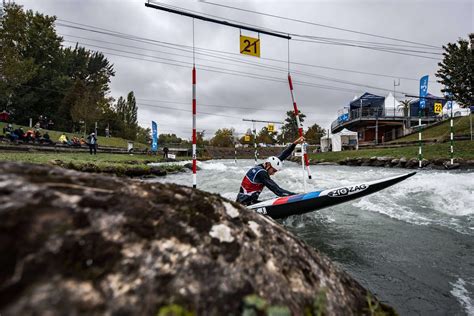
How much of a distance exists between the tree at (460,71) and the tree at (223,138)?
243 feet

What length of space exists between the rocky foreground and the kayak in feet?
11.6

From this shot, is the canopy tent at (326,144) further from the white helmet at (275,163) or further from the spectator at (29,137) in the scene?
the white helmet at (275,163)

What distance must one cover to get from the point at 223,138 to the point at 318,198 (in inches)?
3595

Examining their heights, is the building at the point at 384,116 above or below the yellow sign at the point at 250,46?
above

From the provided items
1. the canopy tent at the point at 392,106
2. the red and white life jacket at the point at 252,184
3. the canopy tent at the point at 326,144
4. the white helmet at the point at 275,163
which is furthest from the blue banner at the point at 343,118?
the red and white life jacket at the point at 252,184

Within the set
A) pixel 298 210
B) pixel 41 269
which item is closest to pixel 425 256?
pixel 298 210

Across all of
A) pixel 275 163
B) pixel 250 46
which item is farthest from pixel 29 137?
pixel 275 163

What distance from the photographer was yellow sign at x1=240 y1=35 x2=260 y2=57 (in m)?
9.25

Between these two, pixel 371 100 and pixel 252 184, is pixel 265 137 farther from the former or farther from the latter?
pixel 252 184

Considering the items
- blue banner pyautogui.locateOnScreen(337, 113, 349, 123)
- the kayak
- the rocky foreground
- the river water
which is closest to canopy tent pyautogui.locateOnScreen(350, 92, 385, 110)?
blue banner pyautogui.locateOnScreen(337, 113, 349, 123)

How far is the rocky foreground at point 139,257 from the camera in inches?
38.2

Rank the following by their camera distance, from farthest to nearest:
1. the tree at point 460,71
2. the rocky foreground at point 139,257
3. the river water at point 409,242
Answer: the tree at point 460,71, the river water at point 409,242, the rocky foreground at point 139,257

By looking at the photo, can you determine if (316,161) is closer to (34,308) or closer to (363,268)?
(363,268)

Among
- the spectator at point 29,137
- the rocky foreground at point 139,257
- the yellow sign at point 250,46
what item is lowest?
the rocky foreground at point 139,257
